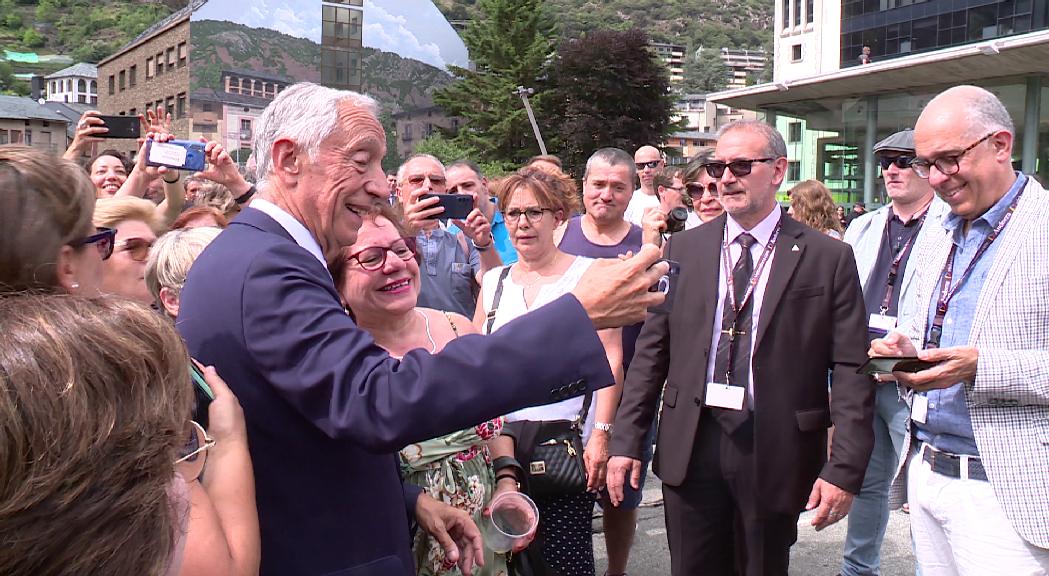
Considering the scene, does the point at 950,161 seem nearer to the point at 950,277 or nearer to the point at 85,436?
the point at 950,277

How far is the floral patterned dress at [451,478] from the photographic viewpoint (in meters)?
2.70

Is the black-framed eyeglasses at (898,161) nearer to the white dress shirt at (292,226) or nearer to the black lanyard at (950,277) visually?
the black lanyard at (950,277)

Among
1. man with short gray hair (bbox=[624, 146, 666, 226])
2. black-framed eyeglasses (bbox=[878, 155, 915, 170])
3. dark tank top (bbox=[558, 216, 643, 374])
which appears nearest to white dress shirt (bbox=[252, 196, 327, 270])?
dark tank top (bbox=[558, 216, 643, 374])

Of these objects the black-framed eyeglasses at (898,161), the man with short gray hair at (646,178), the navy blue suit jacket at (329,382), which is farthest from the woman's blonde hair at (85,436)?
the man with short gray hair at (646,178)

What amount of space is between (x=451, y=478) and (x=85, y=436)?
206 centimetres

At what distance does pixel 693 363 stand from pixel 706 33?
200 meters

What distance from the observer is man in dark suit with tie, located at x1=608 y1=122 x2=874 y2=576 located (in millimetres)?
3348

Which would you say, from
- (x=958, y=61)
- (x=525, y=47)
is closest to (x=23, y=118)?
(x=525, y=47)

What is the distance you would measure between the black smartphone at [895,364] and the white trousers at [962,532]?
0.47m

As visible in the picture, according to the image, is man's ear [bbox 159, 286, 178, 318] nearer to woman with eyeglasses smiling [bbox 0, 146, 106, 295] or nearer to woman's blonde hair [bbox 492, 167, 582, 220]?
woman with eyeglasses smiling [bbox 0, 146, 106, 295]

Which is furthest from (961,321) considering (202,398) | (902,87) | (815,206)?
(902,87)

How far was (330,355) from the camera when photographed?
62.4 inches

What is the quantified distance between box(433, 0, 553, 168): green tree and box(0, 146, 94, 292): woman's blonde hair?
5619 cm

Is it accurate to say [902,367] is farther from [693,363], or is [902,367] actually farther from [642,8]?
[642,8]
